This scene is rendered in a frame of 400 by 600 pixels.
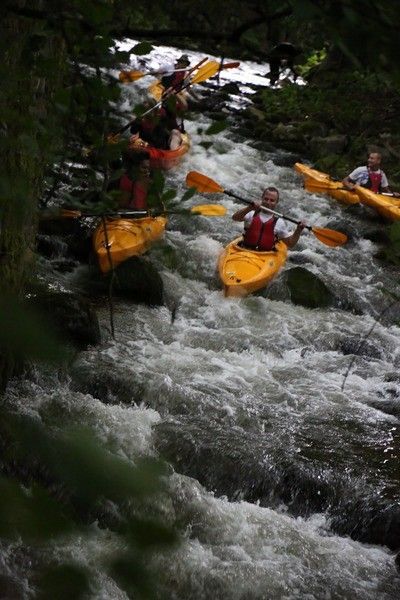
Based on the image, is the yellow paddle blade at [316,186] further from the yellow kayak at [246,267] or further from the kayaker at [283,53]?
the kayaker at [283,53]

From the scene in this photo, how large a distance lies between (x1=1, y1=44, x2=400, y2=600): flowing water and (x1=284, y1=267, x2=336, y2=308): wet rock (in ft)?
0.25

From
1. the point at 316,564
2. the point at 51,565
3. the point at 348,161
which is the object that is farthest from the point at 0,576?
the point at 348,161

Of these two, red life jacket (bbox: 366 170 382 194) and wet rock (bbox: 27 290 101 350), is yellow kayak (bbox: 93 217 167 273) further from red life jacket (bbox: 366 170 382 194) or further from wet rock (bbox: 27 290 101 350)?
red life jacket (bbox: 366 170 382 194)

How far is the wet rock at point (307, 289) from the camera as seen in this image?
22.2ft

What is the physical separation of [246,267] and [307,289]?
575 mm

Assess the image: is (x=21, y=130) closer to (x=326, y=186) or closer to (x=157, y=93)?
(x=157, y=93)

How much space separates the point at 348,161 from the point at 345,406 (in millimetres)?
6340

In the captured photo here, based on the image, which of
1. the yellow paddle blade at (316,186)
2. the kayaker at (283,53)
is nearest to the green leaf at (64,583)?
the kayaker at (283,53)

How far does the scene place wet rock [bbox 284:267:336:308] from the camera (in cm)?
676

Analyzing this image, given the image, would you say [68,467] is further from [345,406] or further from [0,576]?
[345,406]

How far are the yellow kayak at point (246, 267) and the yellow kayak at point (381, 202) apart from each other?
236 cm

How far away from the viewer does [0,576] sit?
9.61 ft

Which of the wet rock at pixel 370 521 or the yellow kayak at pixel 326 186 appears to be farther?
the yellow kayak at pixel 326 186

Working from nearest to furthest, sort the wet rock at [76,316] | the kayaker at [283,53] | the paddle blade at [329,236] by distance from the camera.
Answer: the kayaker at [283,53], the wet rock at [76,316], the paddle blade at [329,236]
